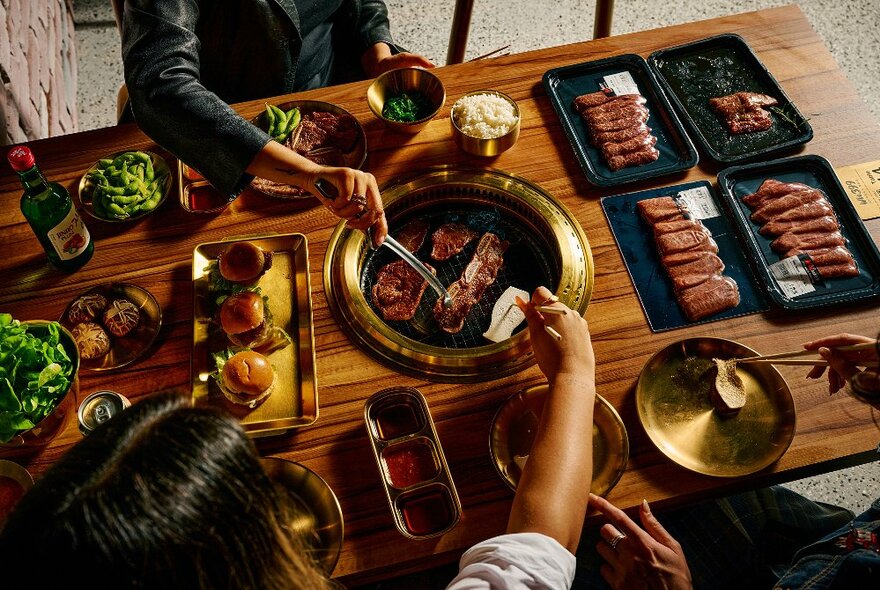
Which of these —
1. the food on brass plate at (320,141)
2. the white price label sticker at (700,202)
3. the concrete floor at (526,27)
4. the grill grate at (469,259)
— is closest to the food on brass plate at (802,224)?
the white price label sticker at (700,202)

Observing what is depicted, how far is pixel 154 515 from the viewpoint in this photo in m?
1.11

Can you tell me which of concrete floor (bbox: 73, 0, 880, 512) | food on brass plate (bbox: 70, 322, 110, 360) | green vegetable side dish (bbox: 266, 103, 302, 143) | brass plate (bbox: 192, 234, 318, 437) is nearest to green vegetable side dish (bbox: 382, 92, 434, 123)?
green vegetable side dish (bbox: 266, 103, 302, 143)

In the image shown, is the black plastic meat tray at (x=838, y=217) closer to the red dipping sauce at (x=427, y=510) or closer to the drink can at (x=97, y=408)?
the red dipping sauce at (x=427, y=510)

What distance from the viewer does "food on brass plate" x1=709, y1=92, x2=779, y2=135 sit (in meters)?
2.88

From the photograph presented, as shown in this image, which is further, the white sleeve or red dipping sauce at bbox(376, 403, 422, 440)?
red dipping sauce at bbox(376, 403, 422, 440)

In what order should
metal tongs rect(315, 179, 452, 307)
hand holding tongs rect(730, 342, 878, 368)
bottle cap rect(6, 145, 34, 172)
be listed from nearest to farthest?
1. hand holding tongs rect(730, 342, 878, 368)
2. bottle cap rect(6, 145, 34, 172)
3. metal tongs rect(315, 179, 452, 307)

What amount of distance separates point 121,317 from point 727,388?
2.31m

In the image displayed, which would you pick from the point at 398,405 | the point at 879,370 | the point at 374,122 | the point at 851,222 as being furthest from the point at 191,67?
the point at 851,222

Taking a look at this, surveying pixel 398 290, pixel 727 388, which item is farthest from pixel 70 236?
pixel 727 388

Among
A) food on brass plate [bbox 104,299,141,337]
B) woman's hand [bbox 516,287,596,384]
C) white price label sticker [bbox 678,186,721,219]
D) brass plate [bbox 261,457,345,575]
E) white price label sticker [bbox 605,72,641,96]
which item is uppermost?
white price label sticker [bbox 605,72,641,96]

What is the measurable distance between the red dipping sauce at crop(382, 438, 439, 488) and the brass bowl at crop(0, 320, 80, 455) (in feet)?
3.68

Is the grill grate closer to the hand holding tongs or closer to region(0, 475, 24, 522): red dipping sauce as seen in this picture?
the hand holding tongs

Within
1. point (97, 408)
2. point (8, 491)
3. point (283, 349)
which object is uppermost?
point (283, 349)

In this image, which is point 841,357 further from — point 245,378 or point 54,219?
point 54,219
